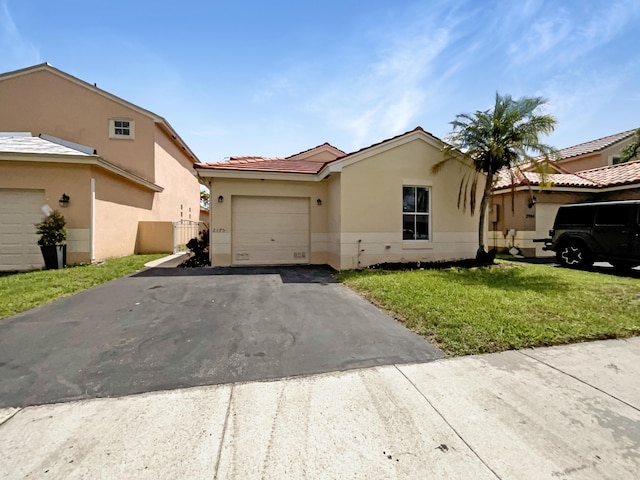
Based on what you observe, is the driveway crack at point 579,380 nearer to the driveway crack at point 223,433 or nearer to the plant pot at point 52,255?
the driveway crack at point 223,433

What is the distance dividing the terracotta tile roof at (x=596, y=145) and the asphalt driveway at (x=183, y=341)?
24319mm

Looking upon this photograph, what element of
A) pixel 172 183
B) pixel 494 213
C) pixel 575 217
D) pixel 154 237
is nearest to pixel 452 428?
pixel 575 217

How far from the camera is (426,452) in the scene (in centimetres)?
197

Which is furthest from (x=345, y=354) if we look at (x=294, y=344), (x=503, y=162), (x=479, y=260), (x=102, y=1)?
(x=102, y=1)

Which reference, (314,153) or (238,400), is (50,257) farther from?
(314,153)

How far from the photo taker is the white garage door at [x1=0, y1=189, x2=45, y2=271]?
9.13 m

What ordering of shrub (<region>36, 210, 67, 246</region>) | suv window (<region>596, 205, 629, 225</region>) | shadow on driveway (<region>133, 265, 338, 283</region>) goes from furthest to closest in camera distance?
1. shrub (<region>36, 210, 67, 246</region>)
2. suv window (<region>596, 205, 629, 225</region>)
3. shadow on driveway (<region>133, 265, 338, 283</region>)

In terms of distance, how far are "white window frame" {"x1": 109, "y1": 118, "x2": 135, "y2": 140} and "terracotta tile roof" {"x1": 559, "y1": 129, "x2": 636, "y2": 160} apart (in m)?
28.2

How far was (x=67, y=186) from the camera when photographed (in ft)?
31.2

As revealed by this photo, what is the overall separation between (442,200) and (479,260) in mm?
2418

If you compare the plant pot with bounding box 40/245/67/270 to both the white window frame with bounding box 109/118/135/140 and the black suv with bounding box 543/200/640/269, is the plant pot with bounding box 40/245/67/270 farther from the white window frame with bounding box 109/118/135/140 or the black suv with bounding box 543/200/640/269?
the black suv with bounding box 543/200/640/269

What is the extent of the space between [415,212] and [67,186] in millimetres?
12111

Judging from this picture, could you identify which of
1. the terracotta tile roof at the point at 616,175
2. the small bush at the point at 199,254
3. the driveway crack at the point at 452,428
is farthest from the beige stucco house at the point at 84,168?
the terracotta tile roof at the point at 616,175

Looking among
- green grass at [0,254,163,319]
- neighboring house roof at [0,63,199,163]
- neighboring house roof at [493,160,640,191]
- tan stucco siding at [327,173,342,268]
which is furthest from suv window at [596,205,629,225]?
neighboring house roof at [0,63,199,163]
